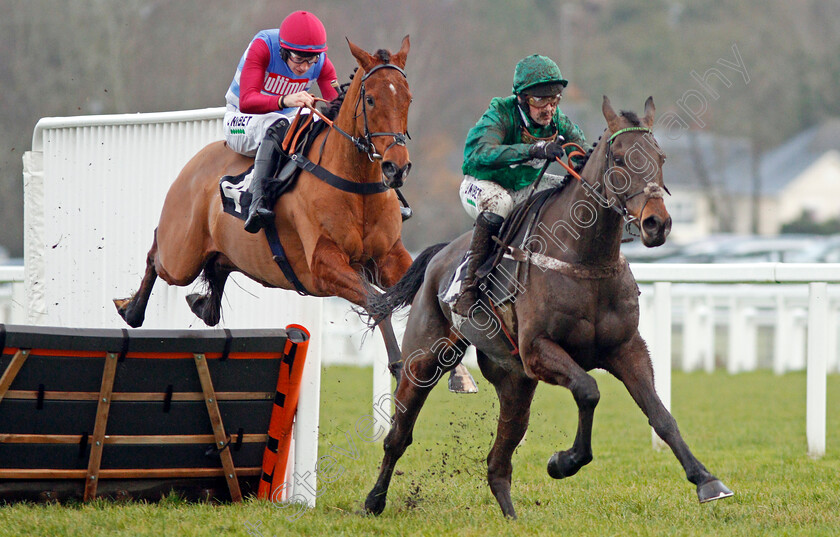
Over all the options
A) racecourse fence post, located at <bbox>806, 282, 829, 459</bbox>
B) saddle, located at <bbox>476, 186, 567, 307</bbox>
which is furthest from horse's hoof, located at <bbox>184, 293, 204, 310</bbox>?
racecourse fence post, located at <bbox>806, 282, 829, 459</bbox>

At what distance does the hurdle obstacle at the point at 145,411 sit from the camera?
5.04m

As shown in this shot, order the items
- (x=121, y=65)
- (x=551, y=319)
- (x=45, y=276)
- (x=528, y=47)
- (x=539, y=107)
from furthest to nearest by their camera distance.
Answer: (x=528, y=47) → (x=121, y=65) → (x=45, y=276) → (x=539, y=107) → (x=551, y=319)

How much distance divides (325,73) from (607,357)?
9.26 ft

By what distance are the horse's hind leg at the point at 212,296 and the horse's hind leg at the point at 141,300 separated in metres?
0.44

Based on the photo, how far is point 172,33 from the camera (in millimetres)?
26656

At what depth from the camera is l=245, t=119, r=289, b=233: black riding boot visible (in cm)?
615

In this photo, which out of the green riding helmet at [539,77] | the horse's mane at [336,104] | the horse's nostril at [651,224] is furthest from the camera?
the horse's mane at [336,104]

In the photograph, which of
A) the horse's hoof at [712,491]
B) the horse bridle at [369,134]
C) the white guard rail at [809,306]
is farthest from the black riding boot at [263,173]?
the horse's hoof at [712,491]

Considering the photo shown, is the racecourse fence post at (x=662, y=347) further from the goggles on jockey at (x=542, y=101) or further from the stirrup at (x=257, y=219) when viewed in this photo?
the stirrup at (x=257, y=219)

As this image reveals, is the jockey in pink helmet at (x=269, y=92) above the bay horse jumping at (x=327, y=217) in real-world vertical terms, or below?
above

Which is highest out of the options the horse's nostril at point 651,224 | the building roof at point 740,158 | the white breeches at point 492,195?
the building roof at point 740,158

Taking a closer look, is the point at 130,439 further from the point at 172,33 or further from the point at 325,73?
the point at 172,33

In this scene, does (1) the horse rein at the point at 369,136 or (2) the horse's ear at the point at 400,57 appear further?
(2) the horse's ear at the point at 400,57

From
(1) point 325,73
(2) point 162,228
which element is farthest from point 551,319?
(2) point 162,228
